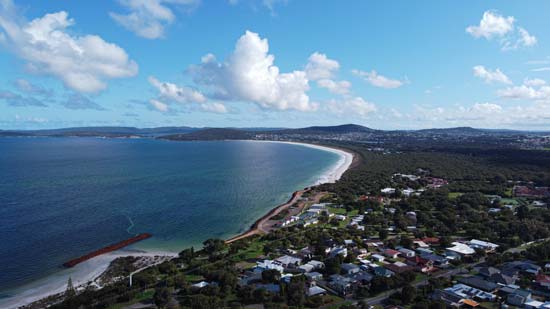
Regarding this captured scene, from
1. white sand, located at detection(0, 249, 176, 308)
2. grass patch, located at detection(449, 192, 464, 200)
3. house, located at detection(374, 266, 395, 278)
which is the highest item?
house, located at detection(374, 266, 395, 278)

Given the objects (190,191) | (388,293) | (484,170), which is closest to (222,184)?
(190,191)

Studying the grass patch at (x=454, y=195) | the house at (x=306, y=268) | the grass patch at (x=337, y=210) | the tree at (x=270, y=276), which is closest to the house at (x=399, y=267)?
the house at (x=306, y=268)

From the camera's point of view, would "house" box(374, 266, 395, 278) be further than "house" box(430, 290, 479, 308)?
Yes

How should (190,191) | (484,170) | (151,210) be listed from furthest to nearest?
(484,170) → (190,191) → (151,210)

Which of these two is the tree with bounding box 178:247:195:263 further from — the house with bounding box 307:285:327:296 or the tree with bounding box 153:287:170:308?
the house with bounding box 307:285:327:296

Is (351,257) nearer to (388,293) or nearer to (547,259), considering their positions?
(388,293)

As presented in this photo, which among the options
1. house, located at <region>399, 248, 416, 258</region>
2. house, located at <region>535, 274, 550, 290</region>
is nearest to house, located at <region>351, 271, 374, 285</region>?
house, located at <region>399, 248, 416, 258</region>

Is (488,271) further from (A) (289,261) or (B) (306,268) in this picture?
(A) (289,261)
